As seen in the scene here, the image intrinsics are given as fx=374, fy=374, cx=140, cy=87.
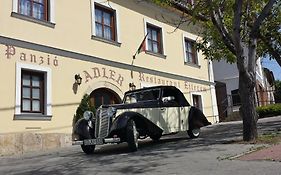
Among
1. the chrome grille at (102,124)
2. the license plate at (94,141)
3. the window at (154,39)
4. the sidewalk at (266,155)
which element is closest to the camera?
the sidewalk at (266,155)

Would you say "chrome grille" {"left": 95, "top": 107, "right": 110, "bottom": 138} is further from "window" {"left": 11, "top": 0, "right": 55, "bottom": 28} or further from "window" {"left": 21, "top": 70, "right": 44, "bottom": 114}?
"window" {"left": 11, "top": 0, "right": 55, "bottom": 28}

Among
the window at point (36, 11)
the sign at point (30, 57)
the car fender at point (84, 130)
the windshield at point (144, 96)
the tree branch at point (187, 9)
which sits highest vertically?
the window at point (36, 11)

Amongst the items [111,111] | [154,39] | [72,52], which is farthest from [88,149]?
[154,39]

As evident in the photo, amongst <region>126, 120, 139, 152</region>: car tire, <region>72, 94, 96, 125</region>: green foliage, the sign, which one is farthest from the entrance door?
<region>126, 120, 139, 152</region>: car tire

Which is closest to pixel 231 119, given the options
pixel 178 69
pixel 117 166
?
pixel 178 69

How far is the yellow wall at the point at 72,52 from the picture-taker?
1199 centimetres

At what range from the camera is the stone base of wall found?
1150 centimetres

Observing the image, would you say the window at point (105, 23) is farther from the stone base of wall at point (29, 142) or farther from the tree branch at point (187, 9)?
the stone base of wall at point (29, 142)

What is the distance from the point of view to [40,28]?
1325 cm

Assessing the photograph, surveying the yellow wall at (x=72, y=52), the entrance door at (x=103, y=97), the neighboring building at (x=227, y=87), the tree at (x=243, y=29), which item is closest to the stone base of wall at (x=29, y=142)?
the yellow wall at (x=72, y=52)

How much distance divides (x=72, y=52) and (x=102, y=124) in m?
5.54

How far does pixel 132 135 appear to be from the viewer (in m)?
9.11

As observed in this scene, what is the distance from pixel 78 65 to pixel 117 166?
7655 millimetres

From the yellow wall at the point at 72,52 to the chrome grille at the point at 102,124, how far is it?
3.73 meters
